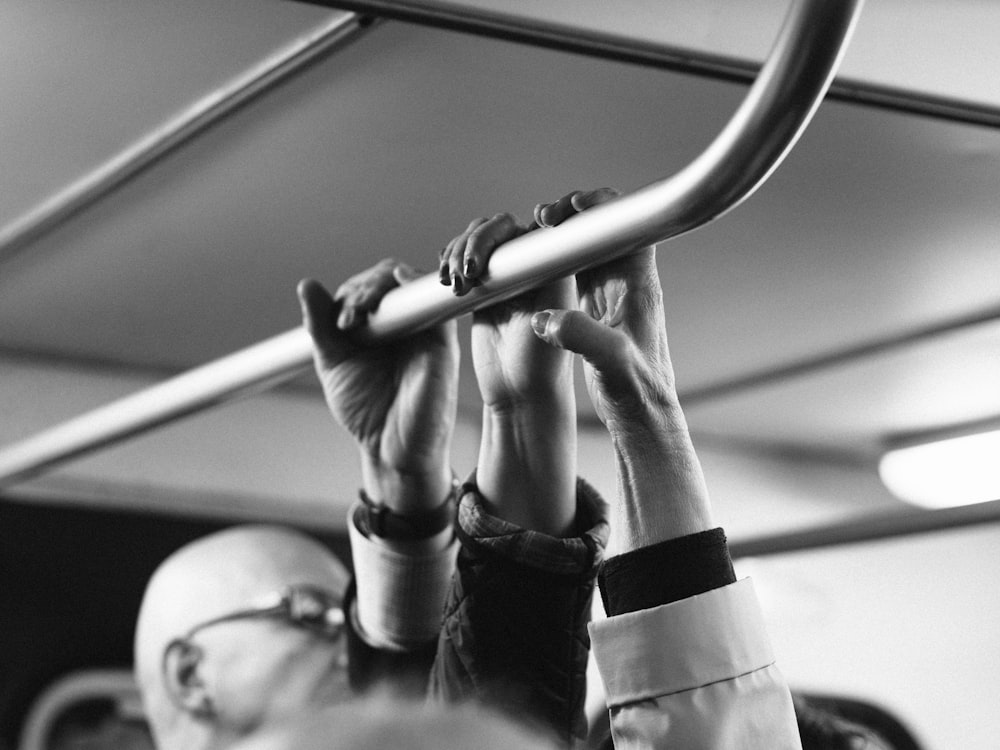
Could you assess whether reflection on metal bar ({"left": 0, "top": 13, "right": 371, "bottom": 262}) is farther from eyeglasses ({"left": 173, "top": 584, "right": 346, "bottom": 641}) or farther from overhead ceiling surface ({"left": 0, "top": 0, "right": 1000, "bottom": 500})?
eyeglasses ({"left": 173, "top": 584, "right": 346, "bottom": 641})

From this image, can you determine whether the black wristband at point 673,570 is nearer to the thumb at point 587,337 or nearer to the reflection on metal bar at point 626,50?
the thumb at point 587,337

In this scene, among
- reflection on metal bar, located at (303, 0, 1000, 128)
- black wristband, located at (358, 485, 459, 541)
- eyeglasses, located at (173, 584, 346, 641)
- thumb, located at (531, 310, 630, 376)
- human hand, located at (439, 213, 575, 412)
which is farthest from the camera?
eyeglasses, located at (173, 584, 346, 641)

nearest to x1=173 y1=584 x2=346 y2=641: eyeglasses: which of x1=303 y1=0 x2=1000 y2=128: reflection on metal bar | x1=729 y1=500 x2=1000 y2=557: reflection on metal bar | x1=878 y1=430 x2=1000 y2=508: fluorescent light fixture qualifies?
x1=729 y1=500 x2=1000 y2=557: reflection on metal bar

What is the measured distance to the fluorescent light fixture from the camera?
268 cm

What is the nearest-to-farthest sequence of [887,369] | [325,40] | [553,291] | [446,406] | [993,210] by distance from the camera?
[553,291] → [446,406] → [325,40] → [993,210] → [887,369]

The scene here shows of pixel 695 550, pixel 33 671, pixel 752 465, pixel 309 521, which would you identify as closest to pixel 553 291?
pixel 695 550

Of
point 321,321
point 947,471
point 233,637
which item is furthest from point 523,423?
point 947,471

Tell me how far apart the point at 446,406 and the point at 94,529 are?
1.37 m

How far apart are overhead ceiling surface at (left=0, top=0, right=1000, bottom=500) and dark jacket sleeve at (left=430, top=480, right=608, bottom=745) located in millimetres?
384

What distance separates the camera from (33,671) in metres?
2.03

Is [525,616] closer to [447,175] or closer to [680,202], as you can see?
[680,202]

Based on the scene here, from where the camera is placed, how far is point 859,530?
1.94 metres

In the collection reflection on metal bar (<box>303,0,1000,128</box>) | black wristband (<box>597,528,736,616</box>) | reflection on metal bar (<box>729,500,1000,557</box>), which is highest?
reflection on metal bar (<box>303,0,1000,128</box>)

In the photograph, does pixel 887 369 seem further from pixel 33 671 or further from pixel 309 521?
pixel 33 671
